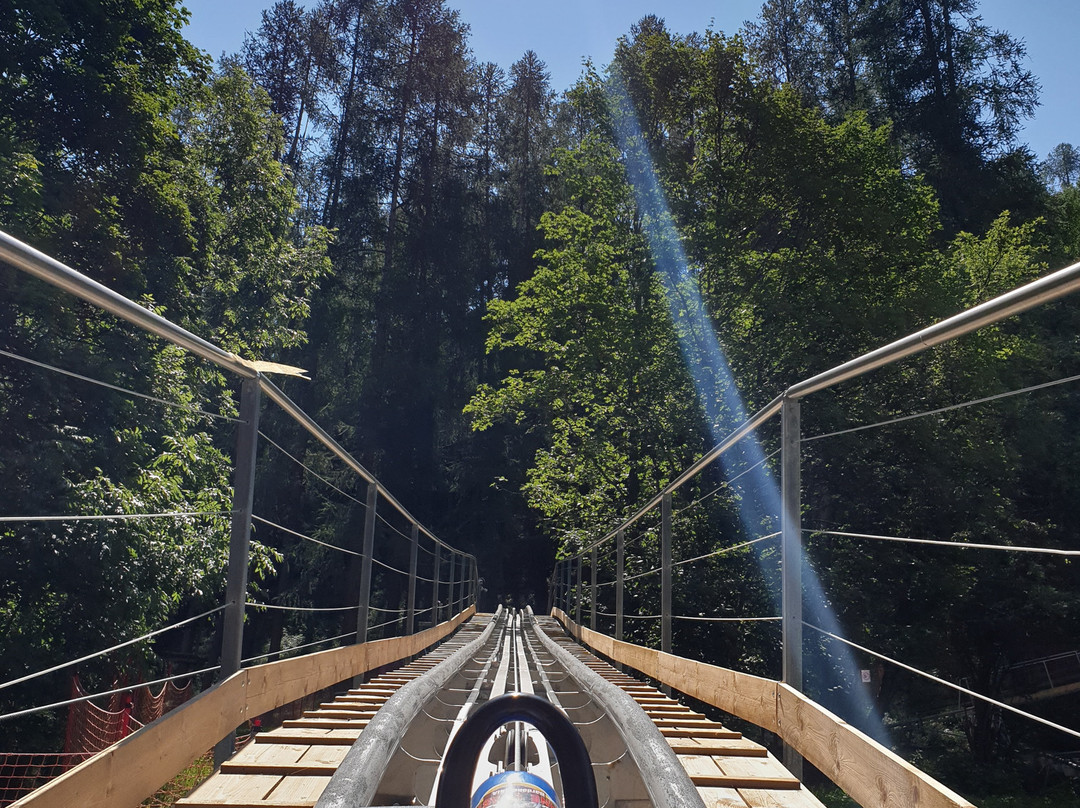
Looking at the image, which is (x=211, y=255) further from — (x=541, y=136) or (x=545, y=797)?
(x=541, y=136)

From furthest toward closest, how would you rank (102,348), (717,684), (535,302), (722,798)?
(535,302) → (102,348) → (717,684) → (722,798)

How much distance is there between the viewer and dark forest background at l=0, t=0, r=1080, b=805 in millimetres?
12242

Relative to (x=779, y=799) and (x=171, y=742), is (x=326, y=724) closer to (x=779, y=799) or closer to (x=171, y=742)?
(x=171, y=742)

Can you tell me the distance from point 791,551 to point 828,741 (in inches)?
24.3

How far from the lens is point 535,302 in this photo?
21.3 m

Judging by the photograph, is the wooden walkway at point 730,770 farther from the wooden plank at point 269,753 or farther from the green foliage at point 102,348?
the green foliage at point 102,348

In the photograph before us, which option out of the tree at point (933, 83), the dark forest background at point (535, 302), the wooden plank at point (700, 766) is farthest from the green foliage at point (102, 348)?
the tree at point (933, 83)

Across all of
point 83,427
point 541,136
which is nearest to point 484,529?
point 541,136

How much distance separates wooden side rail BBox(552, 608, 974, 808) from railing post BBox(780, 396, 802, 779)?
0.07 metres

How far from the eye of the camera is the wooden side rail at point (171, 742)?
→ 1.66m

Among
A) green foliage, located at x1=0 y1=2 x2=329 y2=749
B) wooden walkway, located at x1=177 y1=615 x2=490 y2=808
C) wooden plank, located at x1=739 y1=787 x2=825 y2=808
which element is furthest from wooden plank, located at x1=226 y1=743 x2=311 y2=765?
green foliage, located at x1=0 y1=2 x2=329 y2=749

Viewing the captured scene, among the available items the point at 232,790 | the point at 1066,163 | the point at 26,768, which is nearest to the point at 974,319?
the point at 232,790

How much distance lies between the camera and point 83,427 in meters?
11.5

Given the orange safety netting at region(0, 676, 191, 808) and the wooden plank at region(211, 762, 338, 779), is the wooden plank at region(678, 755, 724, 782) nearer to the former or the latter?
the wooden plank at region(211, 762, 338, 779)
